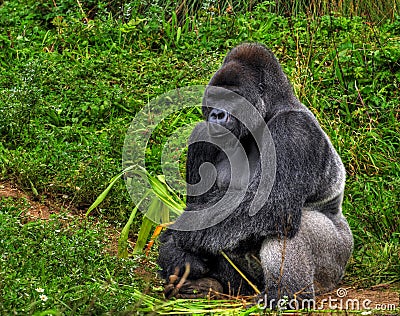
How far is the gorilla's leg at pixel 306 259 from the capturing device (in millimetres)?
3822

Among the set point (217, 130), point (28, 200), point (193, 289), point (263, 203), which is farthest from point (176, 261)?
point (28, 200)

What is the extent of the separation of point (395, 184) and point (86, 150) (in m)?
2.20

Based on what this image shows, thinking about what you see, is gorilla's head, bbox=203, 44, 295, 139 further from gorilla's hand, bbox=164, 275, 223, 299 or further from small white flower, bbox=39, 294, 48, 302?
small white flower, bbox=39, 294, 48, 302

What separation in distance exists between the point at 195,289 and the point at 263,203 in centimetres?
62

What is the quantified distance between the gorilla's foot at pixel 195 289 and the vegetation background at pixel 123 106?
0.09 meters

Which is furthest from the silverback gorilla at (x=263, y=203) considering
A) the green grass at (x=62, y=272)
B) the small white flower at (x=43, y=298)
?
the small white flower at (x=43, y=298)

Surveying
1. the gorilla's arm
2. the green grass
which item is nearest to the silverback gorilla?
the gorilla's arm

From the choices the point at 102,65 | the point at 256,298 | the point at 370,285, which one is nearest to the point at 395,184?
the point at 370,285

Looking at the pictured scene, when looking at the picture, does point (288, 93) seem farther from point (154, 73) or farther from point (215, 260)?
point (154, 73)

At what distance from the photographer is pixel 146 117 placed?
6.16 metres

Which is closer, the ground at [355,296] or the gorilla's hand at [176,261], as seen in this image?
the ground at [355,296]

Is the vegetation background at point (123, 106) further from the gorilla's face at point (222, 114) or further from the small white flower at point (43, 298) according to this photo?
the gorilla's face at point (222, 114)

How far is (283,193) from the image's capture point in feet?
12.6

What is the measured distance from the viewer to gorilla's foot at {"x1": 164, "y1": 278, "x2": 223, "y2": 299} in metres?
4.02
